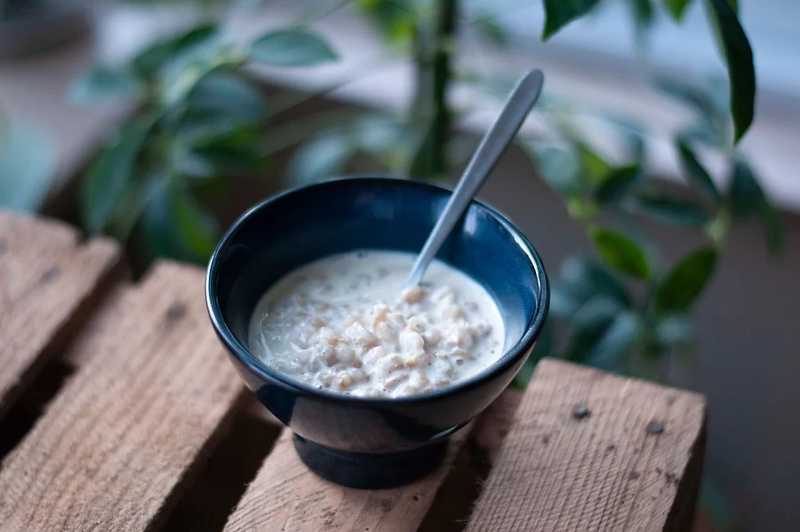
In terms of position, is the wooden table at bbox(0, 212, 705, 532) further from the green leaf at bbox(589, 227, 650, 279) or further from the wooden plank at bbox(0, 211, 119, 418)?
the green leaf at bbox(589, 227, 650, 279)

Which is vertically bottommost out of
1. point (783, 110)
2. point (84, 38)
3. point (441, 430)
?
point (783, 110)

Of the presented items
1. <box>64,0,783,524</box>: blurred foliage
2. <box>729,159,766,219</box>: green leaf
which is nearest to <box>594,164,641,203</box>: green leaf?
<box>64,0,783,524</box>: blurred foliage

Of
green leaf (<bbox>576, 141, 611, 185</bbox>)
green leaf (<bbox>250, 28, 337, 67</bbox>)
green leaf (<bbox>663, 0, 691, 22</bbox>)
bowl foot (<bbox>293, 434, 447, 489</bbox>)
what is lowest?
green leaf (<bbox>576, 141, 611, 185</bbox>)

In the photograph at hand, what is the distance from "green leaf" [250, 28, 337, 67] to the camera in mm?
946

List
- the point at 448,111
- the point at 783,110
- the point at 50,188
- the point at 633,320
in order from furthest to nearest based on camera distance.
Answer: the point at 783,110
the point at 50,188
the point at 448,111
the point at 633,320

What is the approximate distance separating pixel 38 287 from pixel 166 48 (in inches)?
12.4

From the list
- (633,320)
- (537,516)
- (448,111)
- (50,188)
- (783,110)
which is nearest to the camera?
(537,516)

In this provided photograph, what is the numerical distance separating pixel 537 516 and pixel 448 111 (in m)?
0.57

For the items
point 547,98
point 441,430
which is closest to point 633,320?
point 547,98

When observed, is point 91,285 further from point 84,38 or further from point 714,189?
point 84,38

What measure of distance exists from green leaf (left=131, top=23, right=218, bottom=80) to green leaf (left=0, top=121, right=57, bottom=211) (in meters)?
0.38

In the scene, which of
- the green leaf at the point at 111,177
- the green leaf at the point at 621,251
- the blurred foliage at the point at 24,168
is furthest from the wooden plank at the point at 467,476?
the blurred foliage at the point at 24,168

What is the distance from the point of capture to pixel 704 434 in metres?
0.84

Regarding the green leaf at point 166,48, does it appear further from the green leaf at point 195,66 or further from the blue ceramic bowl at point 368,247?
the blue ceramic bowl at point 368,247
